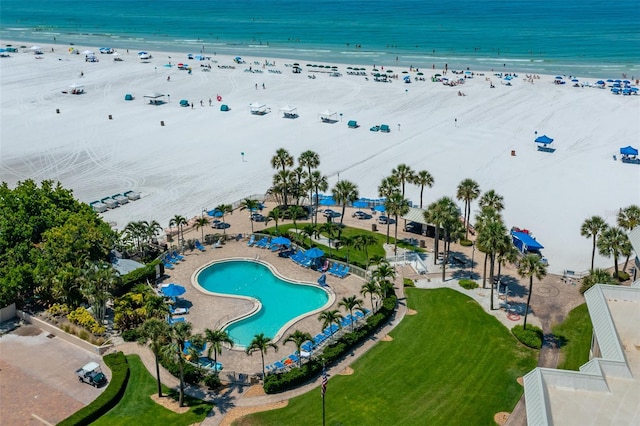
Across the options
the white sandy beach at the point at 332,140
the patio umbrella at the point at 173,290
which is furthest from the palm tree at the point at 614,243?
the patio umbrella at the point at 173,290

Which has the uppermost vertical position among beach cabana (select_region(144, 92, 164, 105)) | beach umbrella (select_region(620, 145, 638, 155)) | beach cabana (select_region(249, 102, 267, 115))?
beach cabana (select_region(144, 92, 164, 105))

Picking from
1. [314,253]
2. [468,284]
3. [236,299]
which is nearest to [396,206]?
[314,253]

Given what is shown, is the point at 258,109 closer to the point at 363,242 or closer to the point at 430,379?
the point at 363,242

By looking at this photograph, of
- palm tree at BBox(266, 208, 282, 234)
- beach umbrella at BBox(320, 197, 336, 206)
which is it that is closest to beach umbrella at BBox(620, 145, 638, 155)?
beach umbrella at BBox(320, 197, 336, 206)

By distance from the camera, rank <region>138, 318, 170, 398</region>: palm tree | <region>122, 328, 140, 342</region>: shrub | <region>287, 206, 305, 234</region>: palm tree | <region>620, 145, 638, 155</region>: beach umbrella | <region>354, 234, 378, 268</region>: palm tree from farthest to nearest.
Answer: <region>620, 145, 638, 155</region>: beach umbrella, <region>287, 206, 305, 234</region>: palm tree, <region>354, 234, 378, 268</region>: palm tree, <region>122, 328, 140, 342</region>: shrub, <region>138, 318, 170, 398</region>: palm tree

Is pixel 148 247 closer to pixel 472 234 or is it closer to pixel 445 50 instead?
pixel 472 234

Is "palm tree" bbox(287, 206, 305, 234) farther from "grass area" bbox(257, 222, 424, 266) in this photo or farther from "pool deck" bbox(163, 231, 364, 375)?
"pool deck" bbox(163, 231, 364, 375)

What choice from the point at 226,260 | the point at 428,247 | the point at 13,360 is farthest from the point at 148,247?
the point at 428,247
